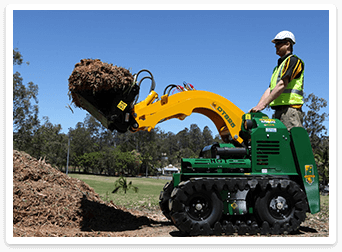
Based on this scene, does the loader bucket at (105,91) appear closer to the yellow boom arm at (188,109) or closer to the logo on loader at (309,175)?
the yellow boom arm at (188,109)

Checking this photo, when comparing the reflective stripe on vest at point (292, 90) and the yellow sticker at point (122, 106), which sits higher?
the reflective stripe on vest at point (292, 90)

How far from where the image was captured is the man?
659 cm

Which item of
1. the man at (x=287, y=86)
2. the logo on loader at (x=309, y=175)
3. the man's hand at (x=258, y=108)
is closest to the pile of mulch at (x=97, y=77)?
the man's hand at (x=258, y=108)

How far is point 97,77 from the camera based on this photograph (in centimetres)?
648

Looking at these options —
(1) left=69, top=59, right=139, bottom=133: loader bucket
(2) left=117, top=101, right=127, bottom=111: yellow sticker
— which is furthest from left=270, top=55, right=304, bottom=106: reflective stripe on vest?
(2) left=117, top=101, right=127, bottom=111: yellow sticker

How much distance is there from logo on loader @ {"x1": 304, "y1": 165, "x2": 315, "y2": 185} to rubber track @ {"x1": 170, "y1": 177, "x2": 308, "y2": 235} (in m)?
0.38

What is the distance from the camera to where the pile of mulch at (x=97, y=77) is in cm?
646

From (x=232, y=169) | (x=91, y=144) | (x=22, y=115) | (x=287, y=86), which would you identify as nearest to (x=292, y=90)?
(x=287, y=86)

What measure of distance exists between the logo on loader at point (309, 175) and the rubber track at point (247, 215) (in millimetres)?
378

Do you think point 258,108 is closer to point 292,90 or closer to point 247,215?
point 292,90

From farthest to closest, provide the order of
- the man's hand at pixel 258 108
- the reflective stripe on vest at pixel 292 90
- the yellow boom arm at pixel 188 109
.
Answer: the yellow boom arm at pixel 188 109
the man's hand at pixel 258 108
the reflective stripe on vest at pixel 292 90

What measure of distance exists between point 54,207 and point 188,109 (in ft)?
13.4

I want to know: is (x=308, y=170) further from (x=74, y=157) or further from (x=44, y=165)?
(x=74, y=157)

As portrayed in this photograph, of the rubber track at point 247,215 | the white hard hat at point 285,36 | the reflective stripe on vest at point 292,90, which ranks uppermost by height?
the white hard hat at point 285,36
